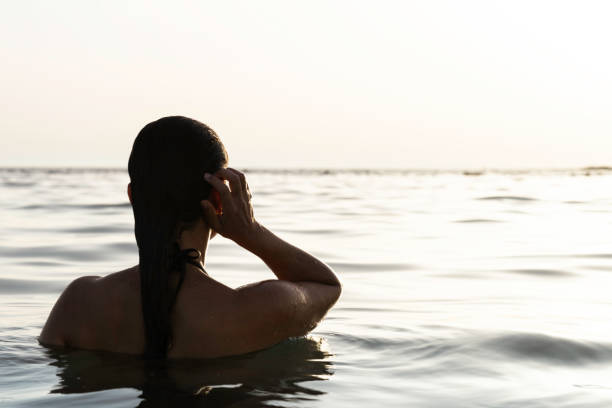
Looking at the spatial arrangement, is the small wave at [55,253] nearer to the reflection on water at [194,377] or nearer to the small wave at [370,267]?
the small wave at [370,267]

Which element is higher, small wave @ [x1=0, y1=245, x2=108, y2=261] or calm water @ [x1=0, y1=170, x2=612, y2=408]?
calm water @ [x1=0, y1=170, x2=612, y2=408]

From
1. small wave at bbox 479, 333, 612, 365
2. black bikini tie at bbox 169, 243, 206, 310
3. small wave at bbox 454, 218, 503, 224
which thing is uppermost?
black bikini tie at bbox 169, 243, 206, 310

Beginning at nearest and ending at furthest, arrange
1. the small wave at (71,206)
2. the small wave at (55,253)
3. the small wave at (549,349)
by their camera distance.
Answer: the small wave at (549,349) → the small wave at (55,253) → the small wave at (71,206)

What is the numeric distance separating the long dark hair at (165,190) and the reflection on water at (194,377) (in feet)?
0.75

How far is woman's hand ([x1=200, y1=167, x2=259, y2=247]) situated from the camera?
3540 millimetres

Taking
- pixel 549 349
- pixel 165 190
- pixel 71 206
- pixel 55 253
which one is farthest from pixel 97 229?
pixel 165 190

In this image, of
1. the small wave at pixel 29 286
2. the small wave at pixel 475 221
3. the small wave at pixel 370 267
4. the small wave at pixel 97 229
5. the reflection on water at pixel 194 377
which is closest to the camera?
the reflection on water at pixel 194 377

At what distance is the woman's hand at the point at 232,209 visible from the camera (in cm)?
354

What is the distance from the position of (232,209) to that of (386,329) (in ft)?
6.34

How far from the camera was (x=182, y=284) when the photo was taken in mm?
3602

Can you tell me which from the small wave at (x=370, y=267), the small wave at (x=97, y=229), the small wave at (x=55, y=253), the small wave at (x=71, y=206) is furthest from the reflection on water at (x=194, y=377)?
the small wave at (x=71, y=206)

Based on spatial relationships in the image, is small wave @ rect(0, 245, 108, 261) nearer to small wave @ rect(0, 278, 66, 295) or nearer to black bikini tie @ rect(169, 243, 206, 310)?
small wave @ rect(0, 278, 66, 295)

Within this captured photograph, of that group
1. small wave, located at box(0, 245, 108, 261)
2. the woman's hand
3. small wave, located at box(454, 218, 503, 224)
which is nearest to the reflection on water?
the woman's hand

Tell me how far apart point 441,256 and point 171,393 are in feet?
21.8
